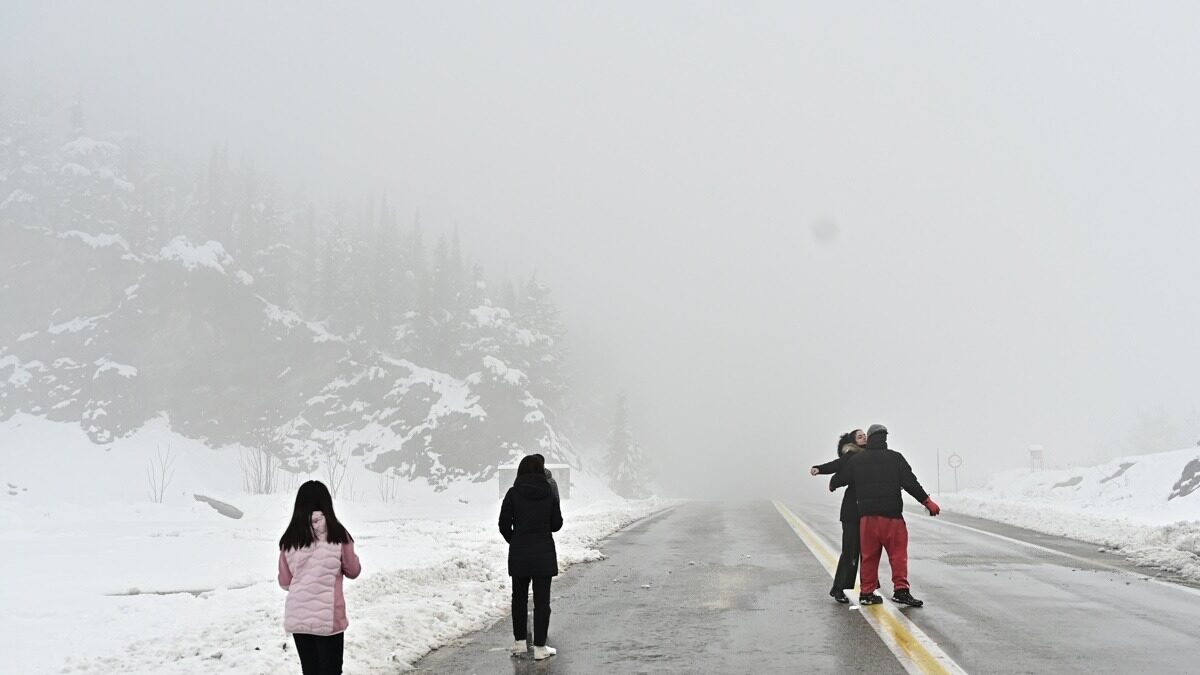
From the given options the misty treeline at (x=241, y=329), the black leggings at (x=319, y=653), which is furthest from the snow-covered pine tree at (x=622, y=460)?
the black leggings at (x=319, y=653)

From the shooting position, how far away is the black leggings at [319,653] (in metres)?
5.57

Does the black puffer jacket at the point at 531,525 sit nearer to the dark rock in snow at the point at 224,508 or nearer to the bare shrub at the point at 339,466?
the dark rock in snow at the point at 224,508

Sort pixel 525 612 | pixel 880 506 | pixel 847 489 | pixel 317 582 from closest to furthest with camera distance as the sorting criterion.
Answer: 1. pixel 317 582
2. pixel 525 612
3. pixel 880 506
4. pixel 847 489

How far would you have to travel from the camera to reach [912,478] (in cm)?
1116

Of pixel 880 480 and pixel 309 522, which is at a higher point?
pixel 309 522

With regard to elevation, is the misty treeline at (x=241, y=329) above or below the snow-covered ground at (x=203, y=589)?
above

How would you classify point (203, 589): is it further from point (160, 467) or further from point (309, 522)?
point (160, 467)

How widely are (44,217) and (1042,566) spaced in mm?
85537

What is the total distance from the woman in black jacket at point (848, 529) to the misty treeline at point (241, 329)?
57221 millimetres

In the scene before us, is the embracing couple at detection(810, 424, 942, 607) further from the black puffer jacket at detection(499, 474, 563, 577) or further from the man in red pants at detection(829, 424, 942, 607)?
the black puffer jacket at detection(499, 474, 563, 577)

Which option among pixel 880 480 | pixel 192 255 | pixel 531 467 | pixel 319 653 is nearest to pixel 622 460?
pixel 192 255

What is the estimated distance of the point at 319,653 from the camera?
557 cm

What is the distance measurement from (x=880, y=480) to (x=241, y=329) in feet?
249

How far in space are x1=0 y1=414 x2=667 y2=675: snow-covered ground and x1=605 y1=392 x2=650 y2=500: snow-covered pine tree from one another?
47089mm
